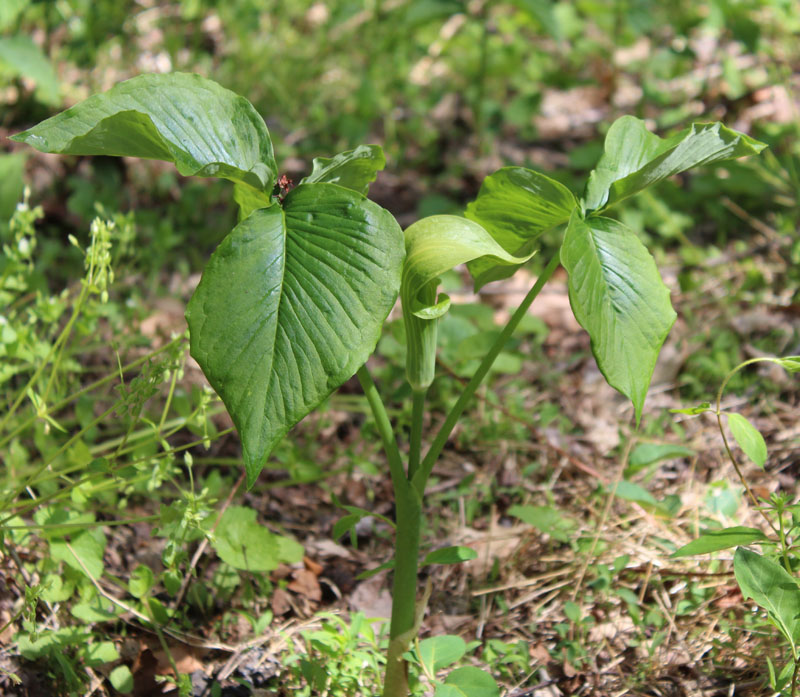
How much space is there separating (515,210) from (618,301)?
0.25 m

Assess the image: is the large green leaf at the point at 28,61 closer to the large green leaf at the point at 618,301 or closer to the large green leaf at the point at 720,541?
the large green leaf at the point at 618,301

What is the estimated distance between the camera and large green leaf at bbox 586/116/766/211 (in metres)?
1.08

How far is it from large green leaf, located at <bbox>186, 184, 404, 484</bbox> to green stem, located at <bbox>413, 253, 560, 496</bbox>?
10.3 inches

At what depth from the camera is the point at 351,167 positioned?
119cm

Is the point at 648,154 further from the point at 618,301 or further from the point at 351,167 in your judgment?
the point at 351,167

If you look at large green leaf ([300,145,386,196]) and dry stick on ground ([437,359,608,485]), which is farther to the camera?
dry stick on ground ([437,359,608,485])

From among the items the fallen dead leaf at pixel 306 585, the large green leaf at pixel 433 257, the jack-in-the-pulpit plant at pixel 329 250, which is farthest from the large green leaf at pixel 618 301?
the fallen dead leaf at pixel 306 585

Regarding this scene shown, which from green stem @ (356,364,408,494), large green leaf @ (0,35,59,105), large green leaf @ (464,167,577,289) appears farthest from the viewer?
large green leaf @ (0,35,59,105)

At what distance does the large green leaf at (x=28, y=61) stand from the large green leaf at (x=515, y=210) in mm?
2151

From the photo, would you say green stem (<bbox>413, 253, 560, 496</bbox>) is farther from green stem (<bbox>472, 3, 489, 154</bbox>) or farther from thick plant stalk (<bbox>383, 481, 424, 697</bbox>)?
green stem (<bbox>472, 3, 489, 154</bbox>)

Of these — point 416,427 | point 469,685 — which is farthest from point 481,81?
point 469,685

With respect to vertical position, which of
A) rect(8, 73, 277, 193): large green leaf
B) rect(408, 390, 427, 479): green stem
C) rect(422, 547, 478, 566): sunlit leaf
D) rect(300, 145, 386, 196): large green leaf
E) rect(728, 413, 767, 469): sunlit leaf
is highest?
rect(8, 73, 277, 193): large green leaf

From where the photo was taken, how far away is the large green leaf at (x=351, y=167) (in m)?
1.16

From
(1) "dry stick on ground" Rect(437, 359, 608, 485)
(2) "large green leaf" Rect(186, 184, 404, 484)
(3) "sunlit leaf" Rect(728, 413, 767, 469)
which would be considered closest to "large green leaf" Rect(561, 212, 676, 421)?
(2) "large green leaf" Rect(186, 184, 404, 484)
